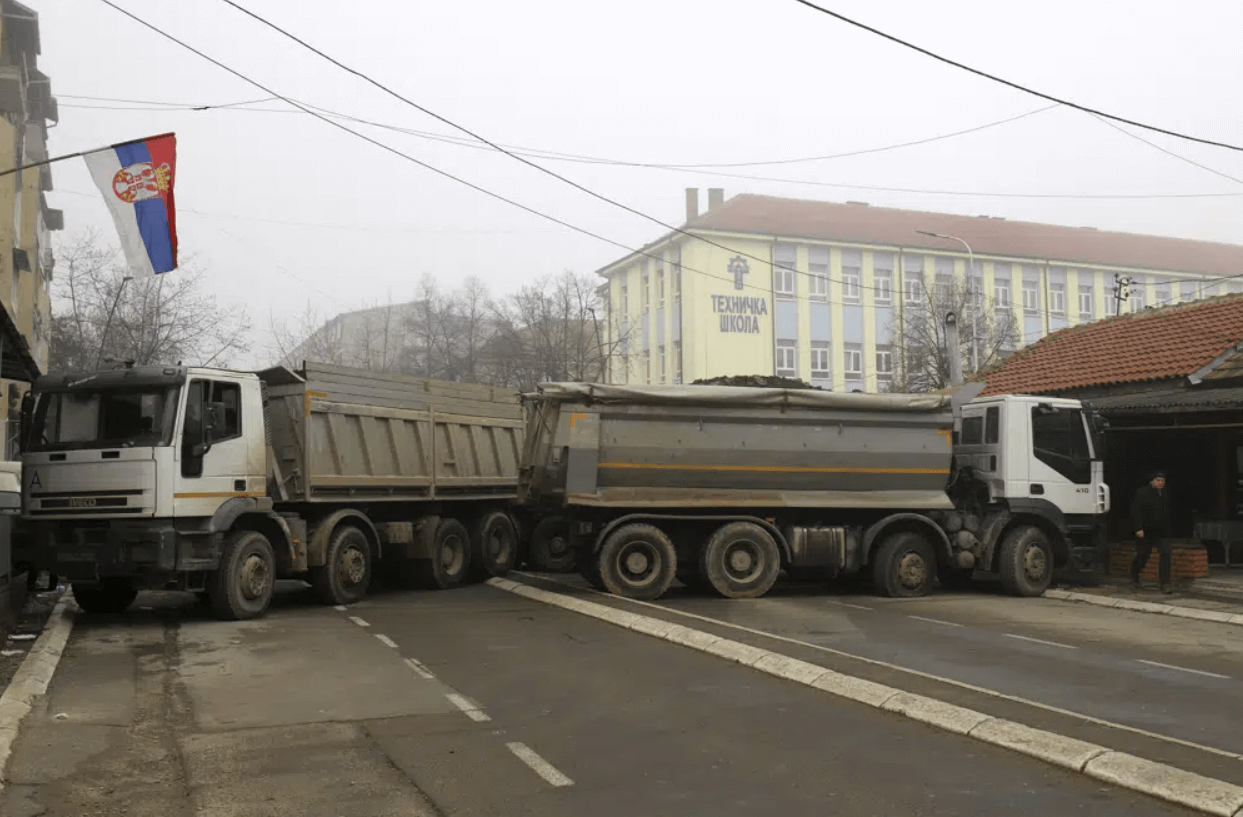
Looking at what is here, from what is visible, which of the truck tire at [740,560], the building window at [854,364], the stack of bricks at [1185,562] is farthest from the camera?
the building window at [854,364]

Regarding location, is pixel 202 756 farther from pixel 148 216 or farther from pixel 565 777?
pixel 148 216

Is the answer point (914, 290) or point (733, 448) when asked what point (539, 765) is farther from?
point (914, 290)

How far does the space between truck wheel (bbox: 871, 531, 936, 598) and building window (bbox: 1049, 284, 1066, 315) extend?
5041cm

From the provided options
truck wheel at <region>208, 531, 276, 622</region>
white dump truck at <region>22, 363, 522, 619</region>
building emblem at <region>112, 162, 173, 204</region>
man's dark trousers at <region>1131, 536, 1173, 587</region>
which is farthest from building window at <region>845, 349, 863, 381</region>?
truck wheel at <region>208, 531, 276, 622</region>

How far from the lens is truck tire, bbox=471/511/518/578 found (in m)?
17.5

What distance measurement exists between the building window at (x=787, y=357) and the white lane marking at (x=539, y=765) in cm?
4969

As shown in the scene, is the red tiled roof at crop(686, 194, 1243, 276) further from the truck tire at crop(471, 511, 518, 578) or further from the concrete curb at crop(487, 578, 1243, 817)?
the concrete curb at crop(487, 578, 1243, 817)

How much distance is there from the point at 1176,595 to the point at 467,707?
11695mm

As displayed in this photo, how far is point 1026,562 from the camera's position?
50.8ft

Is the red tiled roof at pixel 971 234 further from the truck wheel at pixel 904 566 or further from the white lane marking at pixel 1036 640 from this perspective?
the white lane marking at pixel 1036 640

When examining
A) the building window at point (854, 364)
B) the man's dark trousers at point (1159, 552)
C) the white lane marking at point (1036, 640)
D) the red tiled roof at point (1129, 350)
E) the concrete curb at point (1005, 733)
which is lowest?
the white lane marking at point (1036, 640)

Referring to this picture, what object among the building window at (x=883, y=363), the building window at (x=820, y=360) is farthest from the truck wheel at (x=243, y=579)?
the building window at (x=883, y=363)

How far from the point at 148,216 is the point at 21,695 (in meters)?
7.99

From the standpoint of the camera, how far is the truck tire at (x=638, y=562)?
14.3 meters
